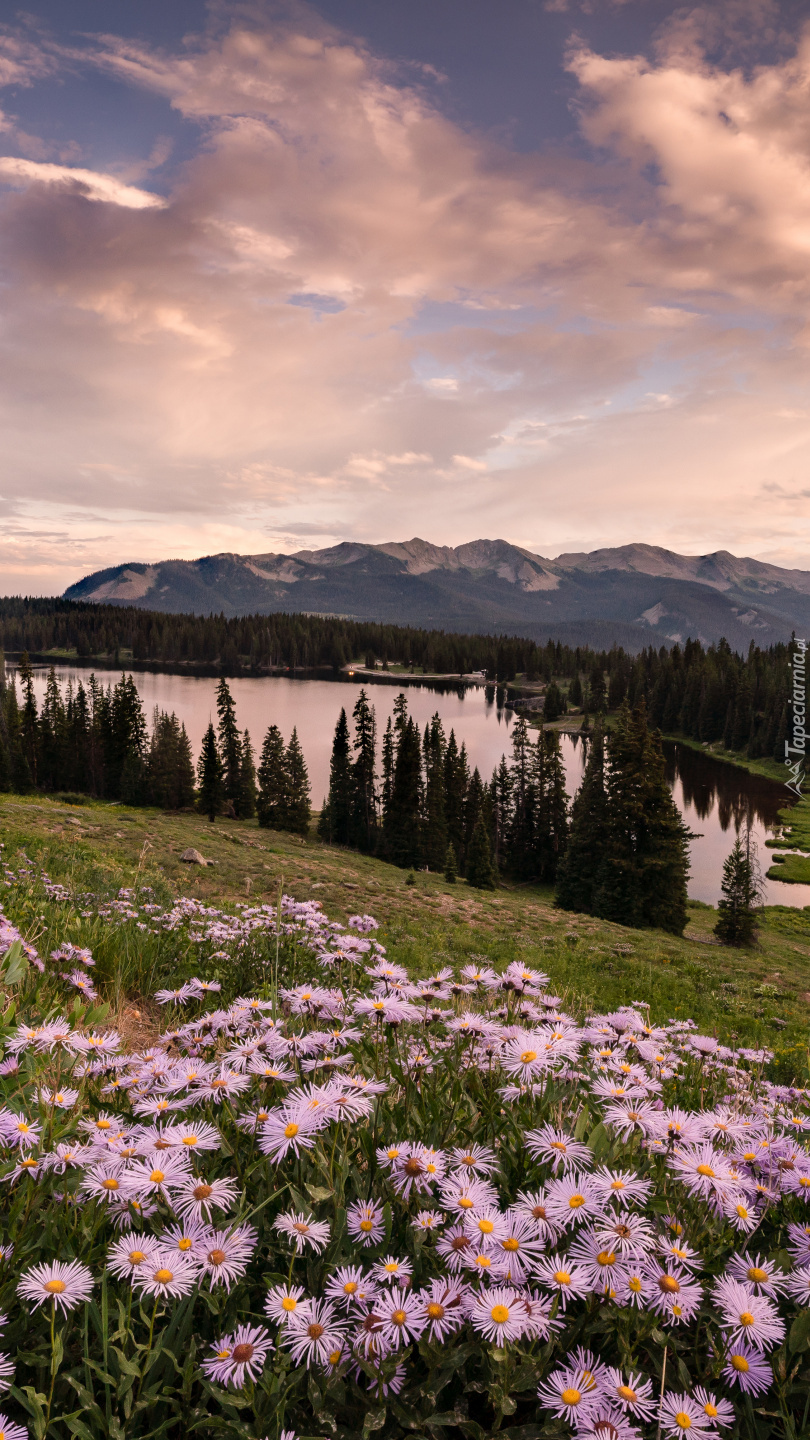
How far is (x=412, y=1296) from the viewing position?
1573 mm

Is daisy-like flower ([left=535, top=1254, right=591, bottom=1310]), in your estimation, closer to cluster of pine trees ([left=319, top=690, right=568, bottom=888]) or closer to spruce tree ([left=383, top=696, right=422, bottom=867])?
cluster of pine trees ([left=319, top=690, right=568, bottom=888])

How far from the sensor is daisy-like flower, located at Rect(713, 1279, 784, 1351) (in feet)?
5.27

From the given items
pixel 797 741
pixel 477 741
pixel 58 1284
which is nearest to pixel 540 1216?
pixel 58 1284

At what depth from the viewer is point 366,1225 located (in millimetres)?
1795

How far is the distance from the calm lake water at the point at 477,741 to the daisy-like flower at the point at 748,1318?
155 ft

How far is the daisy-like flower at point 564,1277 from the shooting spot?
1536 millimetres

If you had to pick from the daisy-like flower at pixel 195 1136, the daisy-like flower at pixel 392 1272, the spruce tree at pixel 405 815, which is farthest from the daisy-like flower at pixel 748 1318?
the spruce tree at pixel 405 815

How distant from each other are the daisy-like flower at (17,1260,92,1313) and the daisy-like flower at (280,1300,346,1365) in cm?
46

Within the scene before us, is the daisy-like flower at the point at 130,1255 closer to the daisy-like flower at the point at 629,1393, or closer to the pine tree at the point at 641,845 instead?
the daisy-like flower at the point at 629,1393

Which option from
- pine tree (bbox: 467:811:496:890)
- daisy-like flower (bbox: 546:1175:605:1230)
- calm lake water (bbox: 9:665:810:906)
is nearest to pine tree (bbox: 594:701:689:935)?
calm lake water (bbox: 9:665:810:906)

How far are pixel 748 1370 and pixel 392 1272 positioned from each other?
846mm

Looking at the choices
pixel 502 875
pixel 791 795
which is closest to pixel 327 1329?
pixel 502 875

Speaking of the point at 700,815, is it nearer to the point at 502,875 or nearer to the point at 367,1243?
the point at 502,875

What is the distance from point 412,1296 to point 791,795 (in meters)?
111
